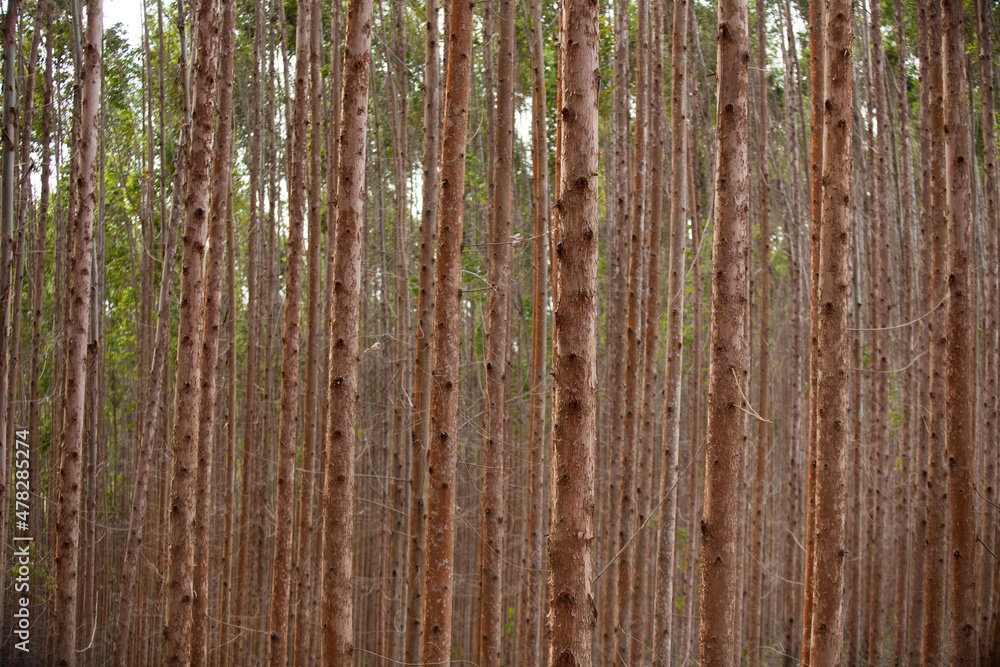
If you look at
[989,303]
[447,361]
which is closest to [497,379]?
[447,361]

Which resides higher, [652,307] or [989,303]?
[989,303]

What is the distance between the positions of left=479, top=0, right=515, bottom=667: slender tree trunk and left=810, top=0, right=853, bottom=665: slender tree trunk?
7.11 ft

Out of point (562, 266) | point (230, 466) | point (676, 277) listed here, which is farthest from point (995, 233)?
point (230, 466)

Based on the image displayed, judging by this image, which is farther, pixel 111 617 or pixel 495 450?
pixel 111 617

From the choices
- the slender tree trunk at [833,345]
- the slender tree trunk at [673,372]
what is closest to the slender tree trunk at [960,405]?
the slender tree trunk at [833,345]

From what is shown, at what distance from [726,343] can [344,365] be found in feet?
6.81

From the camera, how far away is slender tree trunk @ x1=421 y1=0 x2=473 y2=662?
443 centimetres

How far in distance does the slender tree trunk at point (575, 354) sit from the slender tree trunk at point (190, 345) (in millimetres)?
2277

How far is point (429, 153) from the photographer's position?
5.55 metres

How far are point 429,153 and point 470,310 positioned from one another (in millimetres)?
7139

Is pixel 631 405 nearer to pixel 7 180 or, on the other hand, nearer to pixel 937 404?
pixel 937 404

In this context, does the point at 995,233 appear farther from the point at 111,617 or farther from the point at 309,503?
the point at 111,617

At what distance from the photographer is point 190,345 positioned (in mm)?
4320

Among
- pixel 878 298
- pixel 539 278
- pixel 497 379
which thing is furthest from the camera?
pixel 878 298
